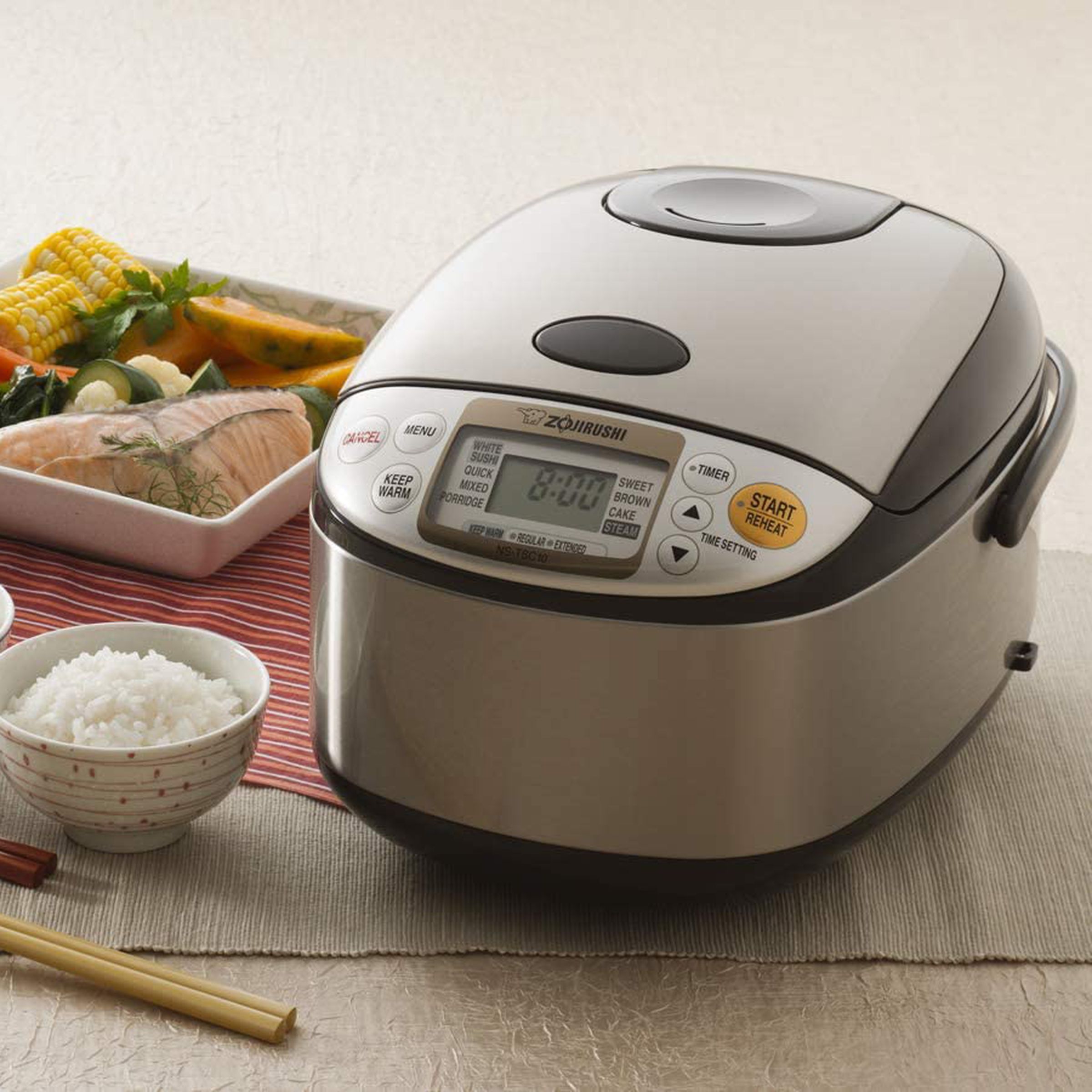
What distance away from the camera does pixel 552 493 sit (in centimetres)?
74

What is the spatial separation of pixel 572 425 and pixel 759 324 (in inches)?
4.5

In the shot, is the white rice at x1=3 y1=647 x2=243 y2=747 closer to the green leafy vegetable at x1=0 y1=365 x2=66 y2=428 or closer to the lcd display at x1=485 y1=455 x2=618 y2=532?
the lcd display at x1=485 y1=455 x2=618 y2=532

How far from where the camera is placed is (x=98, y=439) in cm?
122

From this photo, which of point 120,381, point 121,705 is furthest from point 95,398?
point 121,705

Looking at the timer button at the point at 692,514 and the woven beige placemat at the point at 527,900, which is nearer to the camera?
the timer button at the point at 692,514

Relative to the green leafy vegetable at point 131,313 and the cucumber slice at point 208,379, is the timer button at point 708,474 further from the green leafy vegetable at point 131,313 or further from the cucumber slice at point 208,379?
the green leafy vegetable at point 131,313

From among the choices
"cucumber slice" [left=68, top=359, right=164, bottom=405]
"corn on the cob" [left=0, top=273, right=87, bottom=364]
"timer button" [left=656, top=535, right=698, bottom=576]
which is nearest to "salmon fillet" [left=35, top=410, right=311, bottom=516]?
"cucumber slice" [left=68, top=359, right=164, bottom=405]

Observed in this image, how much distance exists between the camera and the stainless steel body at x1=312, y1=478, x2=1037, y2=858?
0.72 m

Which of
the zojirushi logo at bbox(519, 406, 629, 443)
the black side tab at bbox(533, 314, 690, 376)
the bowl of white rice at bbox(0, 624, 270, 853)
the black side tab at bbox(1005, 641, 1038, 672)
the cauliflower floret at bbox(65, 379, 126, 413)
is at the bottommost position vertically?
the cauliflower floret at bbox(65, 379, 126, 413)

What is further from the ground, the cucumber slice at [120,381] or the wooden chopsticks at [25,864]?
the wooden chopsticks at [25,864]

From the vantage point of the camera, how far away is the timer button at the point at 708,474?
2.36ft

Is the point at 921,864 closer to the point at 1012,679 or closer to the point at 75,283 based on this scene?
the point at 1012,679

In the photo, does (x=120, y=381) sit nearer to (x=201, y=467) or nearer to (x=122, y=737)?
(x=201, y=467)

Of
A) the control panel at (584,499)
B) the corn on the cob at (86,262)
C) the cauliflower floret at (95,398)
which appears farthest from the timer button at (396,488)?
the corn on the cob at (86,262)
